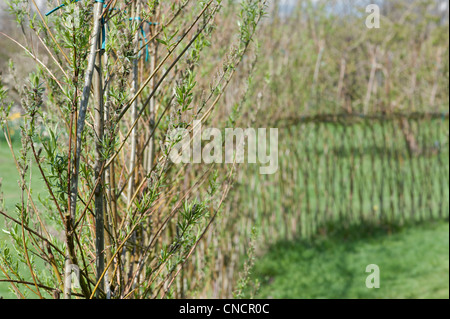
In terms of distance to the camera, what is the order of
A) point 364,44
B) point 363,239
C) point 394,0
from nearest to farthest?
point 363,239 → point 364,44 → point 394,0

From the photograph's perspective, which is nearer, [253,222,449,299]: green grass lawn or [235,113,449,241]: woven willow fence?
[253,222,449,299]: green grass lawn

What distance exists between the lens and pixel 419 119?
549 centimetres

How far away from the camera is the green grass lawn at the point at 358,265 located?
12.8ft

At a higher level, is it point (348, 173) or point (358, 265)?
point (348, 173)

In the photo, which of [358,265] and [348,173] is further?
[348,173]

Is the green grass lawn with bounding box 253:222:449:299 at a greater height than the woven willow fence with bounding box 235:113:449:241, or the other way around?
the woven willow fence with bounding box 235:113:449:241

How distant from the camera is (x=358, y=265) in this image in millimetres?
4328

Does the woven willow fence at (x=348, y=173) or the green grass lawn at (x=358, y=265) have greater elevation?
the woven willow fence at (x=348, y=173)

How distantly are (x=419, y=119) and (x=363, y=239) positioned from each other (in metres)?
1.66

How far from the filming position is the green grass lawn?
3.89m

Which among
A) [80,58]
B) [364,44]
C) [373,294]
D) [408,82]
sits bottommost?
[373,294]

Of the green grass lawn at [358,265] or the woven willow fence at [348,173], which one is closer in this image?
the green grass lawn at [358,265]
